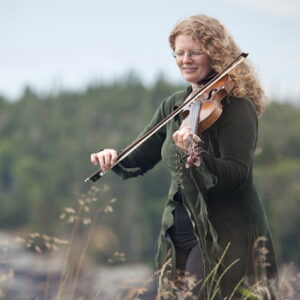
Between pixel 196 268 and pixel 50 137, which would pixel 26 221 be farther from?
pixel 196 268

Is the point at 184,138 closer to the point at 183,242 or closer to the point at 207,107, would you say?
the point at 207,107

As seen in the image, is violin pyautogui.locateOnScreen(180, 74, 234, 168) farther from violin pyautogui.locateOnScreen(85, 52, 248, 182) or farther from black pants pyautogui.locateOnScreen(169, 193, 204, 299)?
black pants pyautogui.locateOnScreen(169, 193, 204, 299)

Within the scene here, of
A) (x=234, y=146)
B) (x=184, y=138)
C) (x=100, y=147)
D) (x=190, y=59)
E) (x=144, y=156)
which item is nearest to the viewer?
(x=184, y=138)

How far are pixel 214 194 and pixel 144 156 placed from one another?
57cm

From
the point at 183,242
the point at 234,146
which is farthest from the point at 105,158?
the point at 234,146

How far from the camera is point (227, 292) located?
307 cm

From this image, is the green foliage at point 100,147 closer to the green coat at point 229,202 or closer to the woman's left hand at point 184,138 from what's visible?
the green coat at point 229,202

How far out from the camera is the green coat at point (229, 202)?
9.79 feet

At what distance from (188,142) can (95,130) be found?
104871 millimetres

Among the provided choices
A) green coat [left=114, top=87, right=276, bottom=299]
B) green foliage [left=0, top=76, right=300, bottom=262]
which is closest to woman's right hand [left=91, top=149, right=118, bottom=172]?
green coat [left=114, top=87, right=276, bottom=299]

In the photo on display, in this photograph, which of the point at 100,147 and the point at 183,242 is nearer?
the point at 183,242

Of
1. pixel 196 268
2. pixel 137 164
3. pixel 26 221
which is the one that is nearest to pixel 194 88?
pixel 137 164

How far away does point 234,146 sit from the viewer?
299 cm

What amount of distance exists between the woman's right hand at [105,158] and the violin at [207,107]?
384 millimetres
